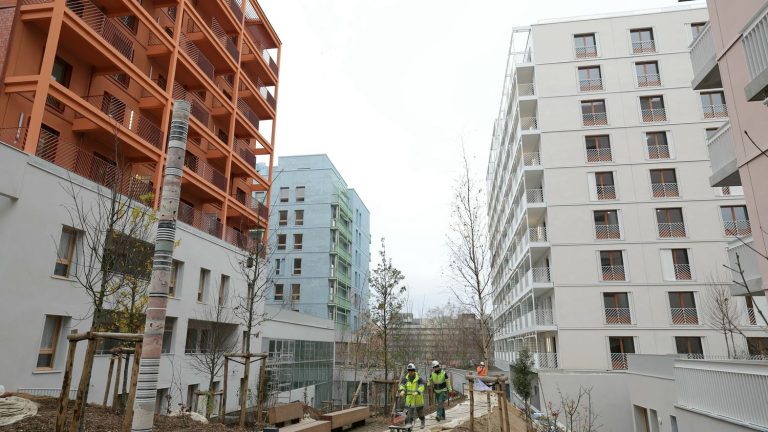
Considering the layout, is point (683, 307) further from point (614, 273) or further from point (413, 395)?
point (413, 395)

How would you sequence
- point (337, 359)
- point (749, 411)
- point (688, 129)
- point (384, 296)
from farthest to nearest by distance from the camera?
point (337, 359)
point (688, 129)
point (384, 296)
point (749, 411)

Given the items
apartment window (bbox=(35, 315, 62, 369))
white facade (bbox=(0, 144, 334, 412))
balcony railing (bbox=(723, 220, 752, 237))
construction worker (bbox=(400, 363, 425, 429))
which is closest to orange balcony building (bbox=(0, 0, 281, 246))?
white facade (bbox=(0, 144, 334, 412))

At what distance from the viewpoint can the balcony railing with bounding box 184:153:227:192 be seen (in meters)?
26.0

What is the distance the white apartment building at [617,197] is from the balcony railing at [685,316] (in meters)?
0.07

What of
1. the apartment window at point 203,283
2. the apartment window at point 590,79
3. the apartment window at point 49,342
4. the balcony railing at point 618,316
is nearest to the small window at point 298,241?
the apartment window at point 203,283

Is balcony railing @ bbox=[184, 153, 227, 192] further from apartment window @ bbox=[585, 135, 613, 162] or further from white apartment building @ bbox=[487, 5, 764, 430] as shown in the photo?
apartment window @ bbox=[585, 135, 613, 162]

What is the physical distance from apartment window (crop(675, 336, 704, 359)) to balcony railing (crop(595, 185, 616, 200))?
10182 mm

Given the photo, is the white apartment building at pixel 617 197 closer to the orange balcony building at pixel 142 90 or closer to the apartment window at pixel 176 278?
the orange balcony building at pixel 142 90

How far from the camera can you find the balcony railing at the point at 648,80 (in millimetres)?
33997

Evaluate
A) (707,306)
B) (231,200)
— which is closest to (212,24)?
(231,200)

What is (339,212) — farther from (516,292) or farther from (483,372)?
(483,372)

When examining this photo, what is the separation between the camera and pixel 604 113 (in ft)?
112

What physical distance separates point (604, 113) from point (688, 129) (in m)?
5.73

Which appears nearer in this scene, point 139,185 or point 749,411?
point 749,411
